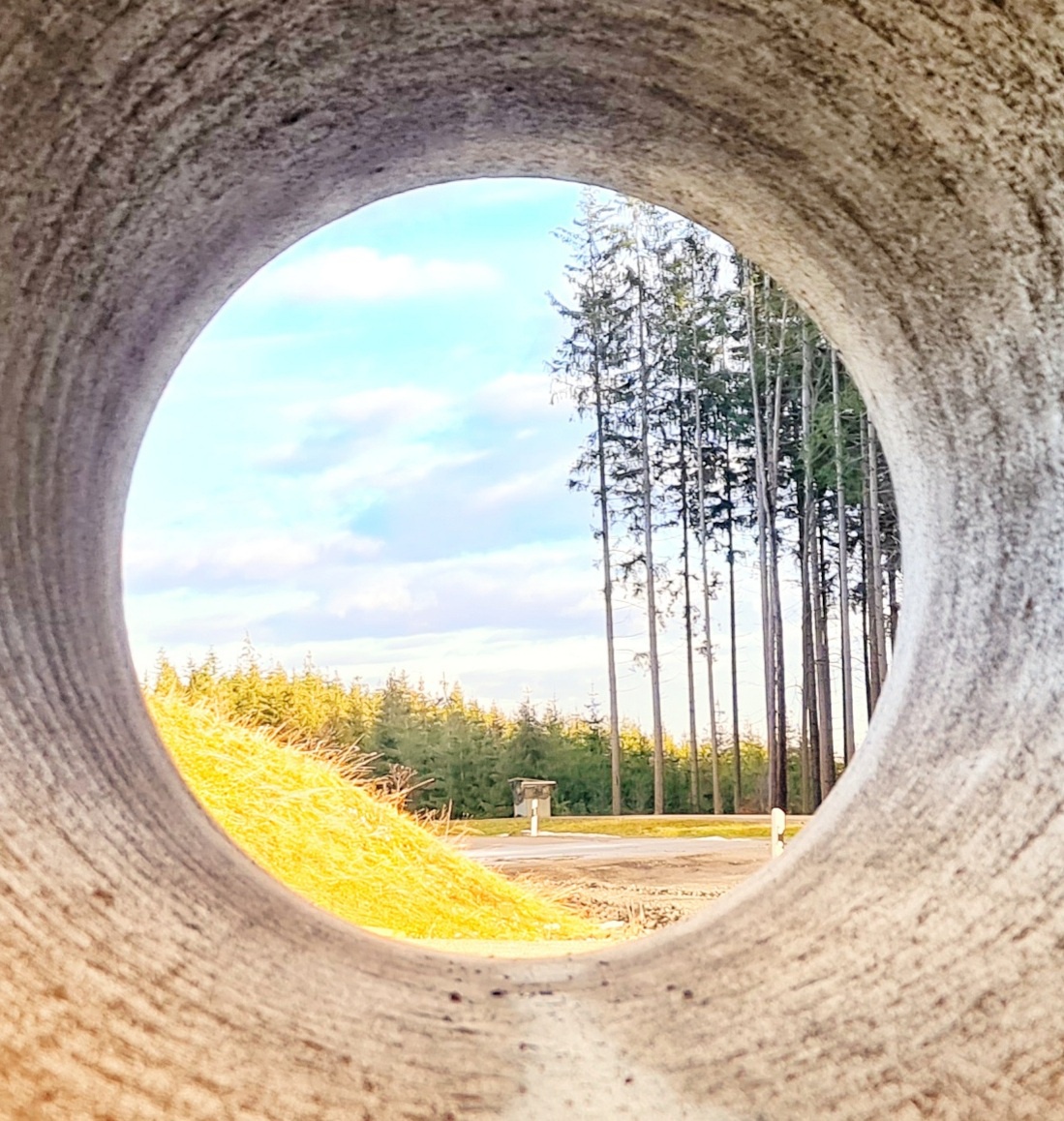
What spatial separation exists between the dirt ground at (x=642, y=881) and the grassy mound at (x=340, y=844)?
2.56 feet

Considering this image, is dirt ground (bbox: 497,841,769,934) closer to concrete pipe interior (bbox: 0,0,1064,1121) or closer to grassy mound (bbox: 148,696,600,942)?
grassy mound (bbox: 148,696,600,942)

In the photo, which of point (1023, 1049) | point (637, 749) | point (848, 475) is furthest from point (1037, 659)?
point (637, 749)

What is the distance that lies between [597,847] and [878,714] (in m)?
6.90

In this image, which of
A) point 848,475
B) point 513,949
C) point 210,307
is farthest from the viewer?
point 848,475

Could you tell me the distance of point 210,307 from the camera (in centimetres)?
202

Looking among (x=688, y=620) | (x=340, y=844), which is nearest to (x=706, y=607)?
(x=688, y=620)

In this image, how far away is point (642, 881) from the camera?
24.6 feet

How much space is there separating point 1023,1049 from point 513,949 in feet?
9.70

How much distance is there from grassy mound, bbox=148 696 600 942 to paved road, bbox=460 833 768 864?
1.89 meters

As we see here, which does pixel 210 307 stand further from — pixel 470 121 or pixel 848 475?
pixel 848 475

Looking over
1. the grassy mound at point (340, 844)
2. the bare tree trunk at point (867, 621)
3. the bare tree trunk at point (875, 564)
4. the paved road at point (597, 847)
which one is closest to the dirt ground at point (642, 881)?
the paved road at point (597, 847)

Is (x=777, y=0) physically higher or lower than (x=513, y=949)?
higher

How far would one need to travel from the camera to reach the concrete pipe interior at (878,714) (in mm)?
1422

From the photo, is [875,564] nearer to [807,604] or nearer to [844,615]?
[844,615]
